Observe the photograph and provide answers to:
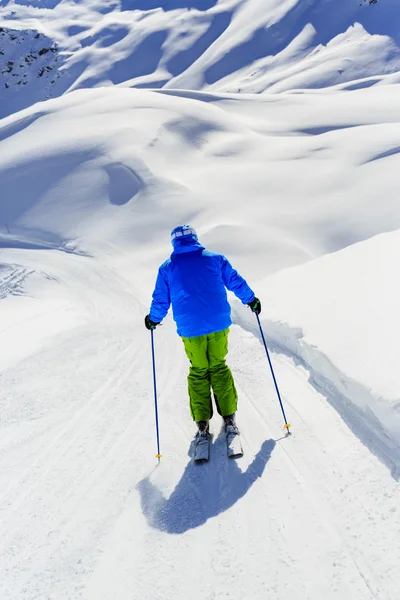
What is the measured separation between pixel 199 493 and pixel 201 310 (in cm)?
140

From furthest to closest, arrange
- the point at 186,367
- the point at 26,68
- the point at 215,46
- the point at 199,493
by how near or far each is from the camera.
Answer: the point at 26,68 → the point at 215,46 → the point at 186,367 → the point at 199,493

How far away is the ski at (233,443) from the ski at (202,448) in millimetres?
175

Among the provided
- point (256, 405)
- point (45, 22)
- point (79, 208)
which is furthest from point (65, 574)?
point (45, 22)

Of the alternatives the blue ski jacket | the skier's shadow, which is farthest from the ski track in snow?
the blue ski jacket

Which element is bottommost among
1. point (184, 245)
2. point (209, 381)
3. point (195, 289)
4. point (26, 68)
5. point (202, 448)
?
point (202, 448)

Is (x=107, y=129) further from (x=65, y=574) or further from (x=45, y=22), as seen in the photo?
(x=45, y=22)

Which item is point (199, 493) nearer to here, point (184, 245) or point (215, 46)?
point (184, 245)

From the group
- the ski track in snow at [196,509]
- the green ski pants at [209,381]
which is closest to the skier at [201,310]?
the green ski pants at [209,381]

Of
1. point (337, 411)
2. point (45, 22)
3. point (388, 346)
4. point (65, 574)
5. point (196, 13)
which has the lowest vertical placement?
point (65, 574)

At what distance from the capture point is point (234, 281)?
4.14 m

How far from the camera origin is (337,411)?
4.09 m

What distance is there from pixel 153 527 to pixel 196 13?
105 metres

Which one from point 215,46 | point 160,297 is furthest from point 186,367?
point 215,46

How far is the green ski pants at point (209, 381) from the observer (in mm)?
4039
